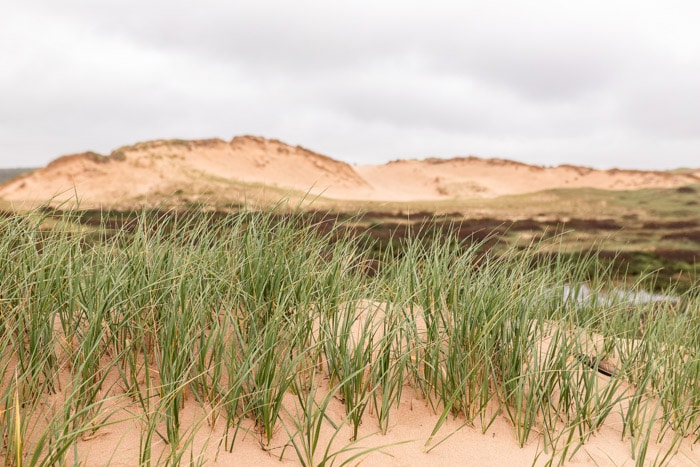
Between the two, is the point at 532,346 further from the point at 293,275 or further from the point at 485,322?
the point at 293,275

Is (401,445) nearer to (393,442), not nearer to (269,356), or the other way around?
(393,442)

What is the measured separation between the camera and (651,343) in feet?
11.5

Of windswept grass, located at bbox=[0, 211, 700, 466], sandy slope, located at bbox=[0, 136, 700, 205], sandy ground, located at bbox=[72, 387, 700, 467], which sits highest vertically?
sandy slope, located at bbox=[0, 136, 700, 205]

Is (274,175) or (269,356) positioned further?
(274,175)

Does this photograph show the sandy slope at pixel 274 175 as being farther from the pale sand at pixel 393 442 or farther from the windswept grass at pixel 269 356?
the pale sand at pixel 393 442

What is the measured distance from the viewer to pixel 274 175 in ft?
116

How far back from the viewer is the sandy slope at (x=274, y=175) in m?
24.8

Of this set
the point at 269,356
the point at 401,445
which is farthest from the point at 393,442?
the point at 269,356

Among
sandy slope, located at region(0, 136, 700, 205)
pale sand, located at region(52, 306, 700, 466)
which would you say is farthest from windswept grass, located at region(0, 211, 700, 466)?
sandy slope, located at region(0, 136, 700, 205)

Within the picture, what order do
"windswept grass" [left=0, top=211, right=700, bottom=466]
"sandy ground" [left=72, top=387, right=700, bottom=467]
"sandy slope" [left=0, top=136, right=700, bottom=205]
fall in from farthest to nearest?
"sandy slope" [left=0, top=136, right=700, bottom=205]
"windswept grass" [left=0, top=211, right=700, bottom=466]
"sandy ground" [left=72, top=387, right=700, bottom=467]

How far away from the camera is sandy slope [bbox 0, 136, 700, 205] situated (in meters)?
24.8

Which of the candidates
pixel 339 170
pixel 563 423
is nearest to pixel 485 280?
pixel 563 423

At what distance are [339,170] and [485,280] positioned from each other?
3729 centimetres

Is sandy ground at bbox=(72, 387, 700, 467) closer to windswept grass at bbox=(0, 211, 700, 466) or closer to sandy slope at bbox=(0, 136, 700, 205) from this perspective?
windswept grass at bbox=(0, 211, 700, 466)
